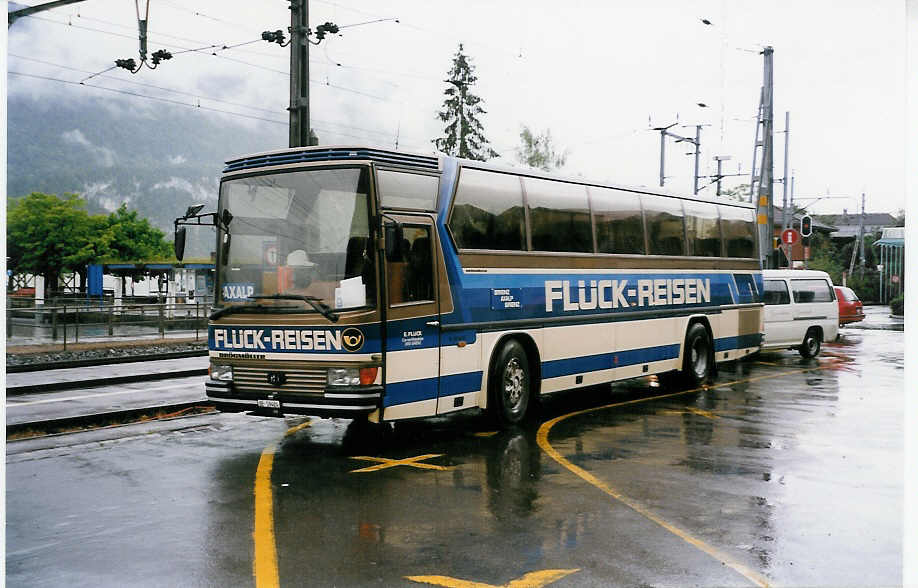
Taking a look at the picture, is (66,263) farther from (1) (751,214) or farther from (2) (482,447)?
(2) (482,447)

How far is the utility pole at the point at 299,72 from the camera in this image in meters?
19.4

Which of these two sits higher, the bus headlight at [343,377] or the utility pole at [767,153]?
the utility pole at [767,153]

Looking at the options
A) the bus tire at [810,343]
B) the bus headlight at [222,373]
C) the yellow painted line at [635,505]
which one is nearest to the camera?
the yellow painted line at [635,505]

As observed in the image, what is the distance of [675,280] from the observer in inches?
637

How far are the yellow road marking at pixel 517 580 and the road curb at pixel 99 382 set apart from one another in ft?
38.7

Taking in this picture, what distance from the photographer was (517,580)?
591cm

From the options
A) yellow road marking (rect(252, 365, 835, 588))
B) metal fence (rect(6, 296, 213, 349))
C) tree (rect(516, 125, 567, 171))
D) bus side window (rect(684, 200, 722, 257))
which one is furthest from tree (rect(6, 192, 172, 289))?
yellow road marking (rect(252, 365, 835, 588))

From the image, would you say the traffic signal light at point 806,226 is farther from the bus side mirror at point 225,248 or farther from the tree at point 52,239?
the tree at point 52,239

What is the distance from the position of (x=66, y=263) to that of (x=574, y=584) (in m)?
81.0

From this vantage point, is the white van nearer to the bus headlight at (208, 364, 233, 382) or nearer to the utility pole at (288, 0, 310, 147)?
the utility pole at (288, 0, 310, 147)

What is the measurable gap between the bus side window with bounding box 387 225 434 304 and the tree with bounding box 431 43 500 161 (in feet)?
189

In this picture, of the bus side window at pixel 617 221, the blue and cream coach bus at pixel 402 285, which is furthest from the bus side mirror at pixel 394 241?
the bus side window at pixel 617 221

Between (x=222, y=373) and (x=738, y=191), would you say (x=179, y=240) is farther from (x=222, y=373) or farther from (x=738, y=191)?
(x=738, y=191)

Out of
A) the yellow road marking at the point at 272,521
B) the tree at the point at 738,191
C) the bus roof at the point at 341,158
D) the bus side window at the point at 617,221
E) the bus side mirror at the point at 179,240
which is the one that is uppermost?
the tree at the point at 738,191
